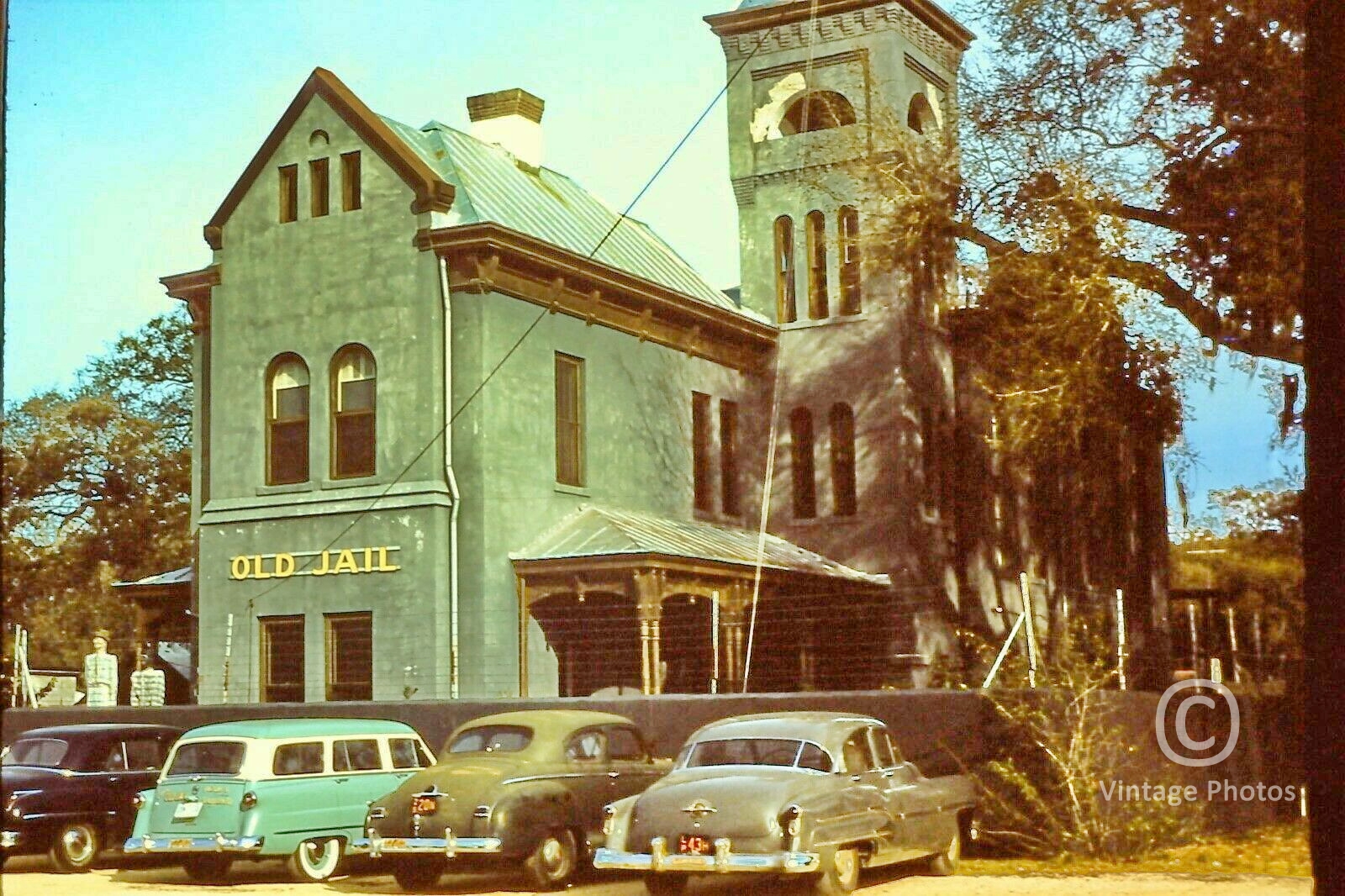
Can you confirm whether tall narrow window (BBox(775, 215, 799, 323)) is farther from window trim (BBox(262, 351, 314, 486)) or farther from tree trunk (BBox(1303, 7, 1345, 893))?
tree trunk (BBox(1303, 7, 1345, 893))

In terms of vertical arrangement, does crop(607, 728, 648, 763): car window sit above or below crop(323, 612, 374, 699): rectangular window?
below

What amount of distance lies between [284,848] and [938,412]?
621 inches

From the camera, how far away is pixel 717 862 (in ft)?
38.8

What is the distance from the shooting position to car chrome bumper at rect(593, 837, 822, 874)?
11672mm

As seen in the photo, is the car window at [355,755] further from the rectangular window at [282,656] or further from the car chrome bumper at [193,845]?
the rectangular window at [282,656]

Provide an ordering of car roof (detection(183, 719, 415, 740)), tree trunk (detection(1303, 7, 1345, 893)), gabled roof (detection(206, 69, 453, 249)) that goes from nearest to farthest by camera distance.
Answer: tree trunk (detection(1303, 7, 1345, 893)) < car roof (detection(183, 719, 415, 740)) < gabled roof (detection(206, 69, 453, 249))

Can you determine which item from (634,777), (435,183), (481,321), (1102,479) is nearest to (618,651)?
(481,321)

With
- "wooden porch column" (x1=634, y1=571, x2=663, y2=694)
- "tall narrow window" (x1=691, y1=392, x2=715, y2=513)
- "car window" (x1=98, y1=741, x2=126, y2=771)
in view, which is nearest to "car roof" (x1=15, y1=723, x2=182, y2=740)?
"car window" (x1=98, y1=741, x2=126, y2=771)

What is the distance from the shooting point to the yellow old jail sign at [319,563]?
826 inches

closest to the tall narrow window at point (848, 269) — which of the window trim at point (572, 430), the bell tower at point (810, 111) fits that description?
the bell tower at point (810, 111)

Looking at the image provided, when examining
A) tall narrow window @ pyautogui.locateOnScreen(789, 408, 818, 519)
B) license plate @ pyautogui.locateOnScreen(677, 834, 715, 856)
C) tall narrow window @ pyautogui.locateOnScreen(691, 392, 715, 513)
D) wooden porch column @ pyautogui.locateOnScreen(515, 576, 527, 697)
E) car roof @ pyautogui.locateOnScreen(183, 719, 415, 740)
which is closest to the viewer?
license plate @ pyautogui.locateOnScreen(677, 834, 715, 856)

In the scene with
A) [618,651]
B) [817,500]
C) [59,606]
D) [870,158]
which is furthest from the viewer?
[817,500]

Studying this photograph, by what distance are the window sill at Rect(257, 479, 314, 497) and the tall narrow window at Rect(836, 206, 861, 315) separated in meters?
9.42

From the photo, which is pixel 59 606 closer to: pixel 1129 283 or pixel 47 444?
pixel 47 444
